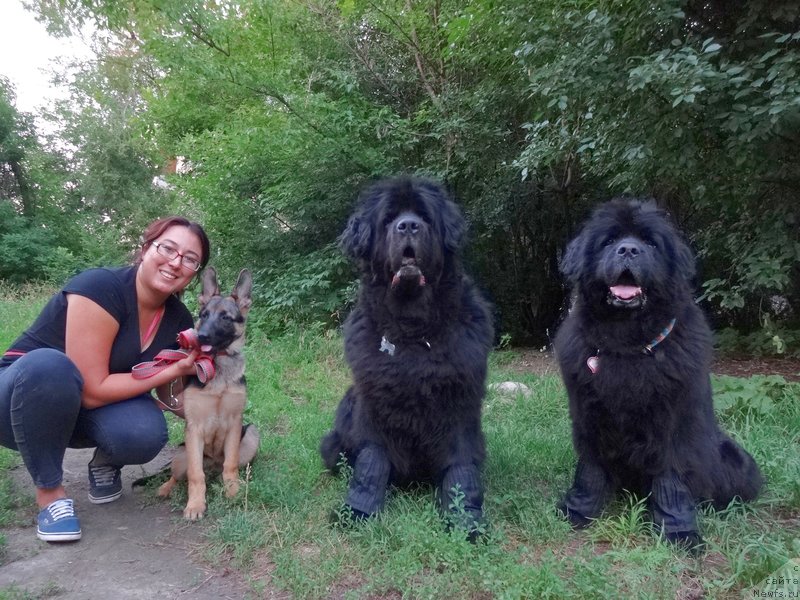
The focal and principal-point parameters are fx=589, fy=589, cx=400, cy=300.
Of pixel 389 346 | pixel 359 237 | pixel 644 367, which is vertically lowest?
pixel 644 367

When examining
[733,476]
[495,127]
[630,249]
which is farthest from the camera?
[495,127]

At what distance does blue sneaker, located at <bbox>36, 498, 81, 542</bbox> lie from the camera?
9.55 ft

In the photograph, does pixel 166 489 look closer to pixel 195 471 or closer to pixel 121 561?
pixel 195 471

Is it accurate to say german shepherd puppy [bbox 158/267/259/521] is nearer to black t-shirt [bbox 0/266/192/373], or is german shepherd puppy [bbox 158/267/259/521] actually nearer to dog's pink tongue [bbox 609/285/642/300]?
black t-shirt [bbox 0/266/192/373]

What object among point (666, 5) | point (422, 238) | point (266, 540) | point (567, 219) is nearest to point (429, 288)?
point (422, 238)

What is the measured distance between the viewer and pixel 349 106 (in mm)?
7672

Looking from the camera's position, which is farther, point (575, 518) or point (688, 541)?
point (575, 518)

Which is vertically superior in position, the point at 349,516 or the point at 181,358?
the point at 181,358

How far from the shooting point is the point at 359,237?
118 inches

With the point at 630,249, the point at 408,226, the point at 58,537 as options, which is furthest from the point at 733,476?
the point at 58,537

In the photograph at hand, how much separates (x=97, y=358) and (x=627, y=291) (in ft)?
8.73

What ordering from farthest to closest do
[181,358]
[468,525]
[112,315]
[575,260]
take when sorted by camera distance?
[181,358] → [112,315] → [575,260] → [468,525]

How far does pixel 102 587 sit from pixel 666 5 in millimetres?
5227

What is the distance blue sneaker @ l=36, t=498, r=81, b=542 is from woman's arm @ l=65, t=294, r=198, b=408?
0.52m
